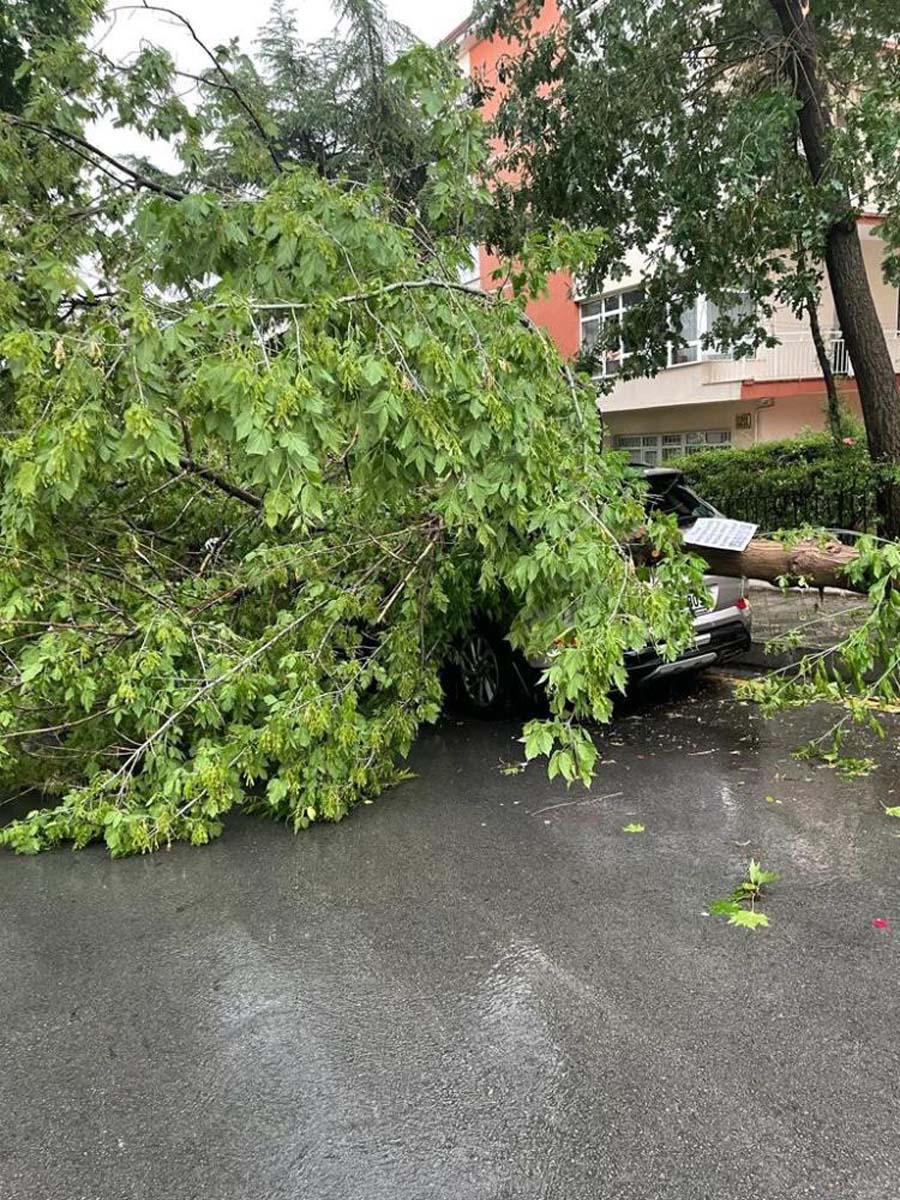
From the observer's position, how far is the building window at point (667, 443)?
60.5 feet

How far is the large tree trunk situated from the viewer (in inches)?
318

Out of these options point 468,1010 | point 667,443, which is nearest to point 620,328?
point 468,1010

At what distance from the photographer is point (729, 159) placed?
738 centimetres

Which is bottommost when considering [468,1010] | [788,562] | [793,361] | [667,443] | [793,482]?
[468,1010]

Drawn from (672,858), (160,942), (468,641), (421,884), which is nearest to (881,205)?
(468,641)

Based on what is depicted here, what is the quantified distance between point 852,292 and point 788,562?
15.7ft

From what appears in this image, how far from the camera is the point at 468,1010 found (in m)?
2.90

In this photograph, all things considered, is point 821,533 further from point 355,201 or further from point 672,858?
point 355,201

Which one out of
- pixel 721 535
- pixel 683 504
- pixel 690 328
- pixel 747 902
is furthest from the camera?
pixel 690 328

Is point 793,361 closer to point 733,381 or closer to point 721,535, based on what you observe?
point 733,381

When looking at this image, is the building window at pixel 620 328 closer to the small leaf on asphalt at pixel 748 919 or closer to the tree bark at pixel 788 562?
the tree bark at pixel 788 562

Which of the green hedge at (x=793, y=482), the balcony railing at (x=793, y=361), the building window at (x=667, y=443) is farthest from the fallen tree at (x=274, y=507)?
the building window at (x=667, y=443)

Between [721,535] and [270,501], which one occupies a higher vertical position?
[270,501]

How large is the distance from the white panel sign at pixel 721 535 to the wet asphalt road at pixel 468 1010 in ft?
4.79
